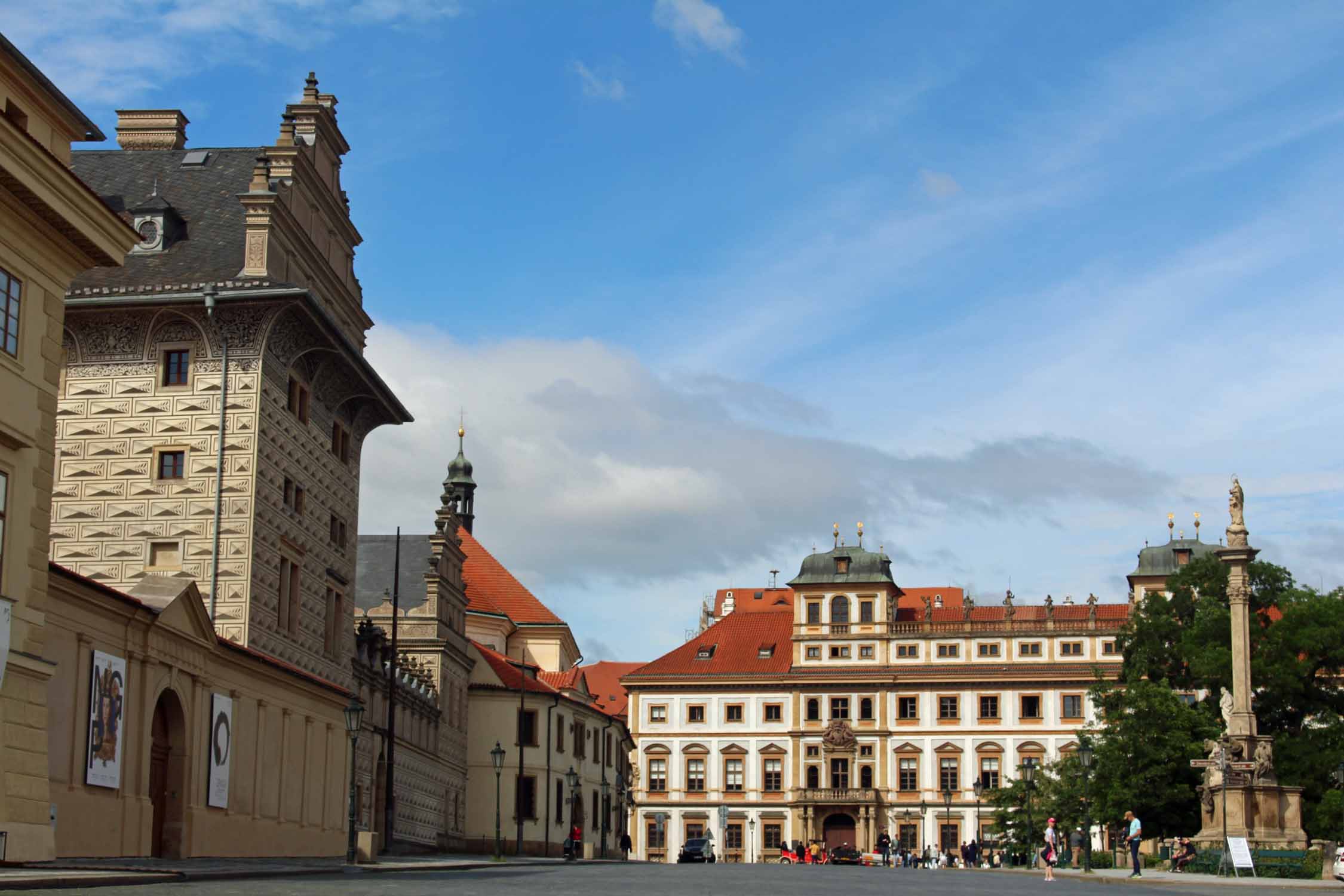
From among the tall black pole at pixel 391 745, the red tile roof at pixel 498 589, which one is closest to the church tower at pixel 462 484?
the red tile roof at pixel 498 589

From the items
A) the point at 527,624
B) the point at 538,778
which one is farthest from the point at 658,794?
the point at 538,778

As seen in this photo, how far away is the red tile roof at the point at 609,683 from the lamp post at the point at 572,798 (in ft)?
190

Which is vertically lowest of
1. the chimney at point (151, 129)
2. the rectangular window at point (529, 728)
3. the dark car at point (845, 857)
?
the dark car at point (845, 857)

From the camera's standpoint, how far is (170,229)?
4291cm

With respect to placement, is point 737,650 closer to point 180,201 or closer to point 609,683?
point 609,683

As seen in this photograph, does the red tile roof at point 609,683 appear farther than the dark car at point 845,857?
Yes

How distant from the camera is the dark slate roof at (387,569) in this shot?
8062 centimetres

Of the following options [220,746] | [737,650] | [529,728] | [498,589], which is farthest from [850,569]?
[220,746]

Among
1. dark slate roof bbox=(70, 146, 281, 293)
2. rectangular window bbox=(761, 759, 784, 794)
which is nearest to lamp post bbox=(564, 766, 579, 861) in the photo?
rectangular window bbox=(761, 759, 784, 794)

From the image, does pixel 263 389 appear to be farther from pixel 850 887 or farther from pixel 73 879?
pixel 73 879

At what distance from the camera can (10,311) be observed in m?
21.7

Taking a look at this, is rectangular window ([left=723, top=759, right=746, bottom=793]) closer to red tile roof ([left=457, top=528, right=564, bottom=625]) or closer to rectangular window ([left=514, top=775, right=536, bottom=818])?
red tile roof ([left=457, top=528, right=564, bottom=625])

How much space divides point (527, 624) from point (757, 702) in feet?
61.2

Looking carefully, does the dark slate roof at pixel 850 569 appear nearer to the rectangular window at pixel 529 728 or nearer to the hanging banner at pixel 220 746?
the rectangular window at pixel 529 728
